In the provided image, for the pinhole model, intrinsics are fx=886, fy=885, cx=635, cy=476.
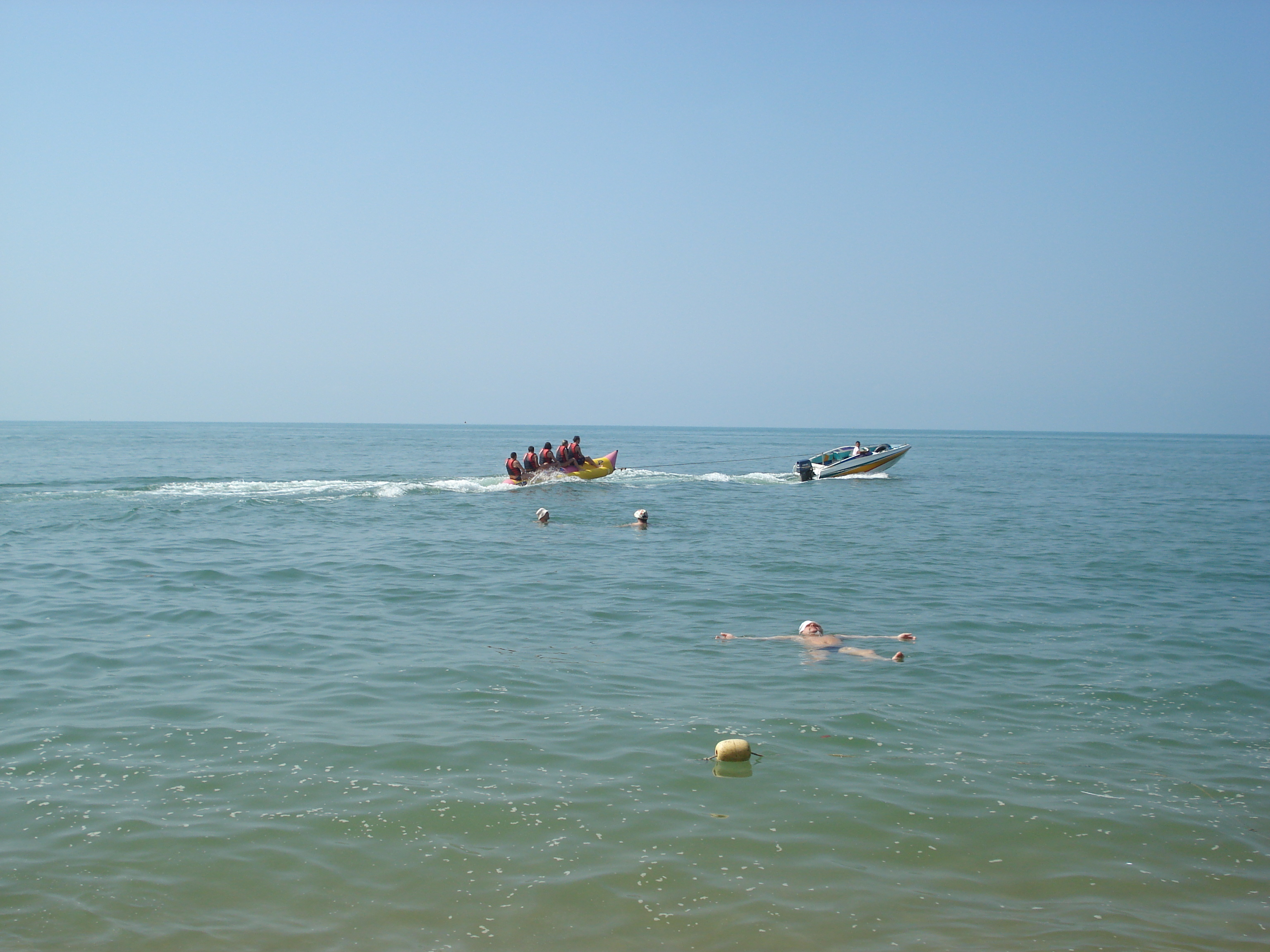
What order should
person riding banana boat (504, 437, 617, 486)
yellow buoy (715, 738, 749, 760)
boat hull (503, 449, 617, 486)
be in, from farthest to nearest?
boat hull (503, 449, 617, 486)
person riding banana boat (504, 437, 617, 486)
yellow buoy (715, 738, 749, 760)

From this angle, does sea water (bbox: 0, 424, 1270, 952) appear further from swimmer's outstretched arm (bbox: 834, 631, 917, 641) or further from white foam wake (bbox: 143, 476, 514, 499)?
white foam wake (bbox: 143, 476, 514, 499)

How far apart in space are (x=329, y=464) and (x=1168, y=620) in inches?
1938

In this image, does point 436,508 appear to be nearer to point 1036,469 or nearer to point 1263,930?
point 1263,930

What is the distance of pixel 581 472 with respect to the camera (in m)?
36.3

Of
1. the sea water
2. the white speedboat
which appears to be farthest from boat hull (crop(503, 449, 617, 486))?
the sea water

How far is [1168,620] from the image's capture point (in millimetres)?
13305

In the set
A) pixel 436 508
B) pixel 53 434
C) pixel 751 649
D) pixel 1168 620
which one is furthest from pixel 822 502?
pixel 53 434

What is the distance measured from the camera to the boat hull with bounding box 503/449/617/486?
3478cm

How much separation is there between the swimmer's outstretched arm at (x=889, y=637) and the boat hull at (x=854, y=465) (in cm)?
2849

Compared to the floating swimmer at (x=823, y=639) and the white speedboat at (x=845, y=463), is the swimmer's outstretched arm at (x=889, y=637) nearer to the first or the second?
the floating swimmer at (x=823, y=639)

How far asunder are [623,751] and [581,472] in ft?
93.9

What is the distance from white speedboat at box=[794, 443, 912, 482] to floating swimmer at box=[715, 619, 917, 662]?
2842 centimetres

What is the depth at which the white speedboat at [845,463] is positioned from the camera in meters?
40.3

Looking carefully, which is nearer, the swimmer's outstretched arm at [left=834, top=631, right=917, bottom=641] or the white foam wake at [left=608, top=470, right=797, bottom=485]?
the swimmer's outstretched arm at [left=834, top=631, right=917, bottom=641]
